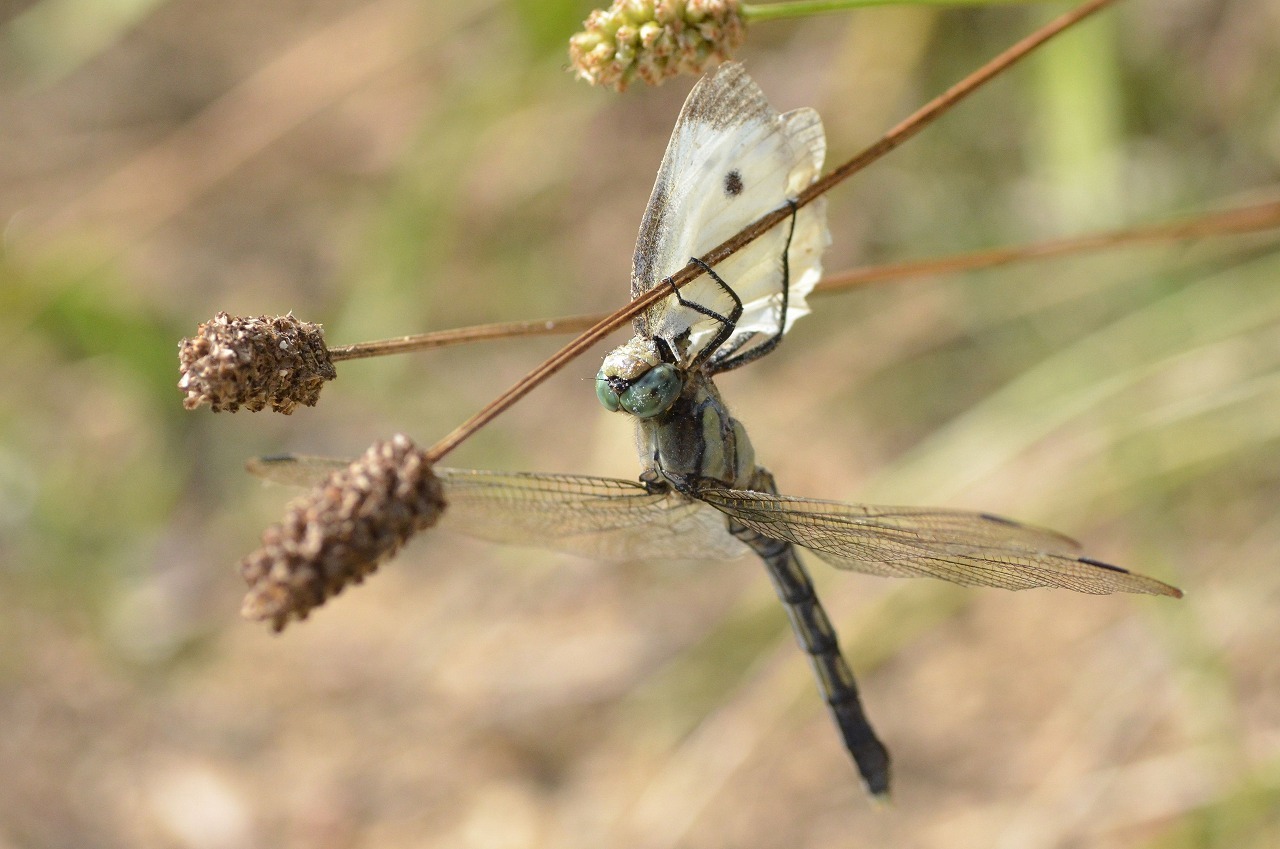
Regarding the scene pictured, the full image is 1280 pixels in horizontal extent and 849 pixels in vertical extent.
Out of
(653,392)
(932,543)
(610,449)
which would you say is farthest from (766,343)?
(610,449)

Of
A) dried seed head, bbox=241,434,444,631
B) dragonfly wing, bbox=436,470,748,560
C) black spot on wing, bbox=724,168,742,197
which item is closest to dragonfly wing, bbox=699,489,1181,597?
dragonfly wing, bbox=436,470,748,560

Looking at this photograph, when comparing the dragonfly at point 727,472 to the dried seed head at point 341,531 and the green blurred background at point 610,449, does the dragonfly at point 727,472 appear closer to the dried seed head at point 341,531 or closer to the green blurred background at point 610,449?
the dried seed head at point 341,531

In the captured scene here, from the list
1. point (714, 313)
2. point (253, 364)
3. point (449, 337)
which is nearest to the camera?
point (253, 364)

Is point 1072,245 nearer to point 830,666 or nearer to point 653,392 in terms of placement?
point 653,392

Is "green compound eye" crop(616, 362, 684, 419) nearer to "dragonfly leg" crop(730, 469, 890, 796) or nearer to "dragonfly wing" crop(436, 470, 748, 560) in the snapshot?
"dragonfly wing" crop(436, 470, 748, 560)

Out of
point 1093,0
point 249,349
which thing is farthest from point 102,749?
point 1093,0

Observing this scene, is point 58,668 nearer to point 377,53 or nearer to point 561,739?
point 561,739
